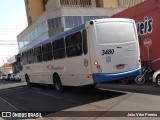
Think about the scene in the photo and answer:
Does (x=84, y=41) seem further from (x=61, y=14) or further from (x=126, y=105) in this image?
(x=61, y=14)

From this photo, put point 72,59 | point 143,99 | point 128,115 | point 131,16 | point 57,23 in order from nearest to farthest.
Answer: point 128,115 → point 143,99 → point 72,59 → point 131,16 → point 57,23

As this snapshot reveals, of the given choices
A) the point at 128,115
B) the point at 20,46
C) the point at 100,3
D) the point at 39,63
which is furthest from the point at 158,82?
the point at 20,46

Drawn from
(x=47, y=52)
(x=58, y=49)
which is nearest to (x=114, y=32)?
(x=58, y=49)

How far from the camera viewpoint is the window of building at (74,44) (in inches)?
513

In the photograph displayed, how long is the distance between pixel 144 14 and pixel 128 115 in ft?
34.3

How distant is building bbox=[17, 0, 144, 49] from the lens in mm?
67662

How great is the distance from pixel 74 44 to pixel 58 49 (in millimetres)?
2339

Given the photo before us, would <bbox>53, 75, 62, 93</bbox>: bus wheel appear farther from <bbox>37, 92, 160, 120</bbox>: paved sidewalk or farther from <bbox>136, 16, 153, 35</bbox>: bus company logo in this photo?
<bbox>136, 16, 153, 35</bbox>: bus company logo

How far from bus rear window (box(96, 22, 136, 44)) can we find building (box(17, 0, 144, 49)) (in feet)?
177

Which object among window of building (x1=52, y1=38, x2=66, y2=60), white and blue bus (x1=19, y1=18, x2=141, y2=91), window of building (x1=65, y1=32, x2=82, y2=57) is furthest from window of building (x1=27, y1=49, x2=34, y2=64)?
window of building (x1=65, y1=32, x2=82, y2=57)

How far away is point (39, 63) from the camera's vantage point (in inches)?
771

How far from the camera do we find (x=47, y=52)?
17.8m

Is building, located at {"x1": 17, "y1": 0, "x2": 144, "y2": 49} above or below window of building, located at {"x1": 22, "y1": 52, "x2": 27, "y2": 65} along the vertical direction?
above

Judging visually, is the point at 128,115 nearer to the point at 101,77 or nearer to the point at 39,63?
the point at 101,77
